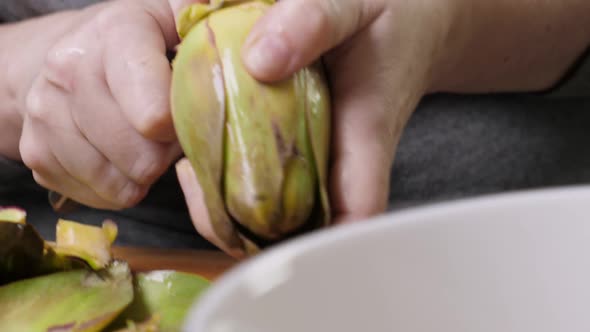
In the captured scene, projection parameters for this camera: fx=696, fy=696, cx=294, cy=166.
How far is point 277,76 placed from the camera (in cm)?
21

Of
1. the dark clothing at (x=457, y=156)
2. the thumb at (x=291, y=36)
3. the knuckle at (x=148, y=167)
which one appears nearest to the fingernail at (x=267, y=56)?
the thumb at (x=291, y=36)

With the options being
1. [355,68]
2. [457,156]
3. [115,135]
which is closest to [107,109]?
[115,135]

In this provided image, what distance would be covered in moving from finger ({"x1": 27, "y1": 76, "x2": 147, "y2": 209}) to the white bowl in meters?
0.23

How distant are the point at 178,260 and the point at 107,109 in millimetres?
104

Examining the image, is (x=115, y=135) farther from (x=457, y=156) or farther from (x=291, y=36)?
(x=457, y=156)

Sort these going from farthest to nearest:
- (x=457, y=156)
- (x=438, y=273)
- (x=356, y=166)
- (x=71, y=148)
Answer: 1. (x=457, y=156)
2. (x=71, y=148)
3. (x=356, y=166)
4. (x=438, y=273)

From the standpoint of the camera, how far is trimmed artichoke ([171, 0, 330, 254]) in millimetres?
201

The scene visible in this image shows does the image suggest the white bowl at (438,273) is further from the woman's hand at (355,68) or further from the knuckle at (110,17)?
the knuckle at (110,17)

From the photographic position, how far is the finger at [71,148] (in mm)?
327

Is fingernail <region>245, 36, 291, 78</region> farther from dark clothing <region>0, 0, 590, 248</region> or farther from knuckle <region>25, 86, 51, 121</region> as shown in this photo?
dark clothing <region>0, 0, 590, 248</region>

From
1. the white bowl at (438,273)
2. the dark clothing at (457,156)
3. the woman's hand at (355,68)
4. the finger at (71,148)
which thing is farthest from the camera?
the dark clothing at (457,156)

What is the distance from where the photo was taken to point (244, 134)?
201mm

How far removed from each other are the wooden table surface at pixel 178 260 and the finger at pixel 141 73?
0.32 ft

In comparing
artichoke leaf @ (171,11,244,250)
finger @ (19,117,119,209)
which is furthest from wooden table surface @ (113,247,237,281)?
artichoke leaf @ (171,11,244,250)
